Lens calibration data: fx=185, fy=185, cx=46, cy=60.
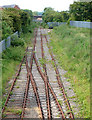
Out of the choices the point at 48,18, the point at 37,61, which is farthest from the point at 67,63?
the point at 48,18

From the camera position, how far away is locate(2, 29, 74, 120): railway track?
28.5ft

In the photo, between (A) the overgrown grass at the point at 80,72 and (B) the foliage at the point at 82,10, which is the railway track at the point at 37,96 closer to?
(A) the overgrown grass at the point at 80,72

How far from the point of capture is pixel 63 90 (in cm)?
1133

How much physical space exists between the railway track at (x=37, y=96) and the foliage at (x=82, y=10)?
98.4 feet

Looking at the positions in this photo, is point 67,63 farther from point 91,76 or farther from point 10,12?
point 10,12

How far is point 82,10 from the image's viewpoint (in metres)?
42.8

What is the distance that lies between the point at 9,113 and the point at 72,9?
131 feet

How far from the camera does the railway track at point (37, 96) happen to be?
28.5ft

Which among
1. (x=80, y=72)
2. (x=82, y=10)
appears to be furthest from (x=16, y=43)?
(x=82, y=10)

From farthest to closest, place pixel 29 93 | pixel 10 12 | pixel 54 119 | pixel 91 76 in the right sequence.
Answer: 1. pixel 10 12
2. pixel 91 76
3. pixel 29 93
4. pixel 54 119

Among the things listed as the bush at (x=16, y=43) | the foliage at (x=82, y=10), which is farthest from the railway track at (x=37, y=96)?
the foliage at (x=82, y=10)

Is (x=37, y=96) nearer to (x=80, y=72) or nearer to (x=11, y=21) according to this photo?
(x=80, y=72)

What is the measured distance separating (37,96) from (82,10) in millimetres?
36298

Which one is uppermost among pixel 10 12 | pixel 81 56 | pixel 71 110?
pixel 10 12
